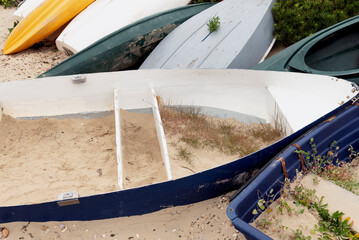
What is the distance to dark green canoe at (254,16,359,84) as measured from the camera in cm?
424

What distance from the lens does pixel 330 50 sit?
4.45 metres

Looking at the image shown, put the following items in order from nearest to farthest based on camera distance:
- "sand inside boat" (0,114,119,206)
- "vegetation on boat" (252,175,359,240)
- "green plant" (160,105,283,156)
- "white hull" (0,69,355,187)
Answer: "vegetation on boat" (252,175,359,240), "sand inside boat" (0,114,119,206), "green plant" (160,105,283,156), "white hull" (0,69,355,187)

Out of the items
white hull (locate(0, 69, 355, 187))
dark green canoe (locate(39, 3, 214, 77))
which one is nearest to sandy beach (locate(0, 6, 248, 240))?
white hull (locate(0, 69, 355, 187))

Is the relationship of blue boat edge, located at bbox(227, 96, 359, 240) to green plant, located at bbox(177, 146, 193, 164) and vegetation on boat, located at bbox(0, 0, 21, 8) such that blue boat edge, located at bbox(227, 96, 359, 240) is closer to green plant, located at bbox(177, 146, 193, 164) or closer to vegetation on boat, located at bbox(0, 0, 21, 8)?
green plant, located at bbox(177, 146, 193, 164)

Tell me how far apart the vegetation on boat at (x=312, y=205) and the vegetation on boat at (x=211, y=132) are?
0.62 meters

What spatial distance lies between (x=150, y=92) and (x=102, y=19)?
81.6 inches

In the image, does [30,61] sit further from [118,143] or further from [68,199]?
A: [68,199]

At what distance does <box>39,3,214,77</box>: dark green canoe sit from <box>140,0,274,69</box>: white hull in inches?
8.1

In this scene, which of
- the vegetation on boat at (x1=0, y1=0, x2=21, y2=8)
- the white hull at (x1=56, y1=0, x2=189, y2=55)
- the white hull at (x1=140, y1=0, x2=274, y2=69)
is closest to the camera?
the white hull at (x1=140, y1=0, x2=274, y2=69)

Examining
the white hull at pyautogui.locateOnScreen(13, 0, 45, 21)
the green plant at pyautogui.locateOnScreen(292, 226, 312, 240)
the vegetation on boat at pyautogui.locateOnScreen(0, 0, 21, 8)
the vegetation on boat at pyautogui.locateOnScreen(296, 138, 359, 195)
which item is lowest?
the vegetation on boat at pyautogui.locateOnScreen(0, 0, 21, 8)

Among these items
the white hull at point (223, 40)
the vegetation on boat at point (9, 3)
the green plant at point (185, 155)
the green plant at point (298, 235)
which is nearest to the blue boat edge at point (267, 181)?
the green plant at point (298, 235)

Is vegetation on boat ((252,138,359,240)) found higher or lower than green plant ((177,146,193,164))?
higher

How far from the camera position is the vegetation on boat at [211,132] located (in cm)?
363

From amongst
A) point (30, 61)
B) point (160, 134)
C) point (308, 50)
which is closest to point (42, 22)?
point (30, 61)
